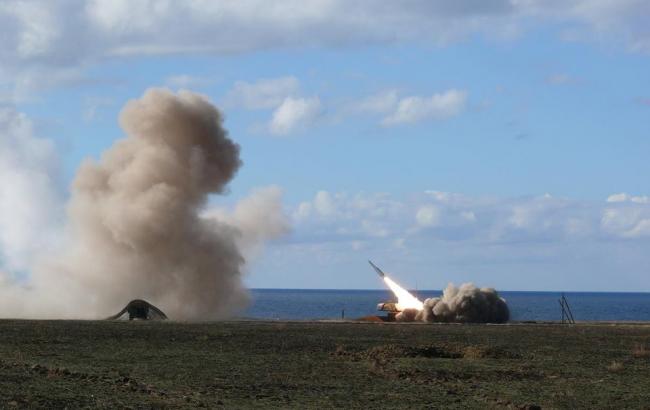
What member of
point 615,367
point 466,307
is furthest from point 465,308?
point 615,367

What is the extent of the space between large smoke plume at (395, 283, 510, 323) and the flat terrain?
23003 millimetres

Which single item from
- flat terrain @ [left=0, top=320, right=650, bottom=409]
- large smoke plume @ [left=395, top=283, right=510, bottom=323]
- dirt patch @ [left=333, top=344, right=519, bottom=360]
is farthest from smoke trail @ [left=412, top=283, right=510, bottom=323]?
dirt patch @ [left=333, top=344, right=519, bottom=360]

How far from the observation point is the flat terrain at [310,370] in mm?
31047

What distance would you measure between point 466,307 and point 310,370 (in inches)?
1933

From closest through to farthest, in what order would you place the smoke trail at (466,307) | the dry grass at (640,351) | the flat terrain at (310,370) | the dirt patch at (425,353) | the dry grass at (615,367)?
the flat terrain at (310,370), the dry grass at (615,367), the dirt patch at (425,353), the dry grass at (640,351), the smoke trail at (466,307)

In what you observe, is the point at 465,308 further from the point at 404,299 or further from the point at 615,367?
the point at 615,367

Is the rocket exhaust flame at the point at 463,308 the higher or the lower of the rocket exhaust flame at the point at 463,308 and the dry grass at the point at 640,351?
the higher

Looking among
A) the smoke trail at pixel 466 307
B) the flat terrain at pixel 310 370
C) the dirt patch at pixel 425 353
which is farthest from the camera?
the smoke trail at pixel 466 307

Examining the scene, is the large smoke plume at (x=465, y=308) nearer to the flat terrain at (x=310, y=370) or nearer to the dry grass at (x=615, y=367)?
the flat terrain at (x=310, y=370)

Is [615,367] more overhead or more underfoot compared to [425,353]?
more underfoot

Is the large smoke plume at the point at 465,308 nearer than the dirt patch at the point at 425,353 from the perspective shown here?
No

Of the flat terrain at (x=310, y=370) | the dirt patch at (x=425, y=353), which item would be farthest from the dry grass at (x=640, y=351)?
the dirt patch at (x=425, y=353)

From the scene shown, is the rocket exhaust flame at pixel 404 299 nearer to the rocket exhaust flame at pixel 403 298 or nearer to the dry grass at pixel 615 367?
the rocket exhaust flame at pixel 403 298

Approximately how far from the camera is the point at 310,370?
39.4 m
